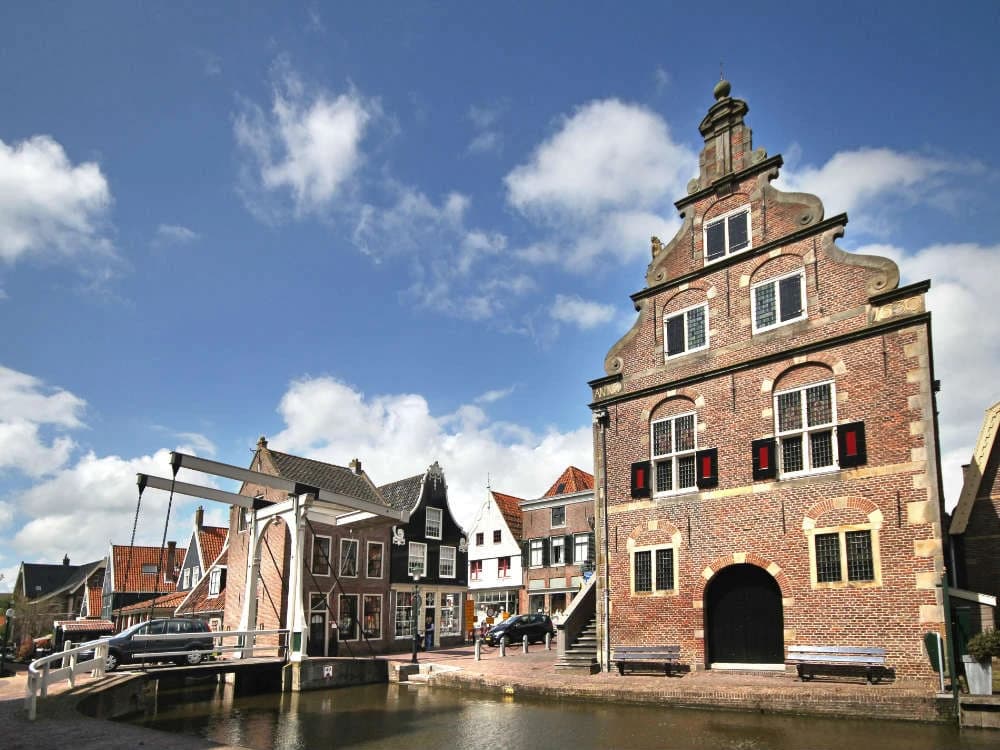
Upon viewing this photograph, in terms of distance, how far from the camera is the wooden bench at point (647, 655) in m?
17.5

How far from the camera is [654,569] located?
18.7 meters

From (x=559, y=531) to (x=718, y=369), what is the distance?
24.2 meters

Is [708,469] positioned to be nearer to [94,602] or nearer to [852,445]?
[852,445]

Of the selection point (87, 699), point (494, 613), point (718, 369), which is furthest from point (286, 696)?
point (494, 613)

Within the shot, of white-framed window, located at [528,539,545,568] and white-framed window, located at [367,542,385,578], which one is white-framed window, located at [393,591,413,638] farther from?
white-framed window, located at [528,539,545,568]

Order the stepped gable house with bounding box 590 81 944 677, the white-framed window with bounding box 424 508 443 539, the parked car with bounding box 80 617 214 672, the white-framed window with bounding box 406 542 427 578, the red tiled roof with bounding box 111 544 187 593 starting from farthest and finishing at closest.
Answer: the red tiled roof with bounding box 111 544 187 593, the white-framed window with bounding box 424 508 443 539, the white-framed window with bounding box 406 542 427 578, the parked car with bounding box 80 617 214 672, the stepped gable house with bounding box 590 81 944 677

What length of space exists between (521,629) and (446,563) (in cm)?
628

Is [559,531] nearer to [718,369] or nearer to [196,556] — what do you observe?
[196,556]

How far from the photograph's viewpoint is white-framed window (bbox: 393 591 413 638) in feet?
107

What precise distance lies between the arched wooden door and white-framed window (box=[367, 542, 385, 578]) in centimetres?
1823

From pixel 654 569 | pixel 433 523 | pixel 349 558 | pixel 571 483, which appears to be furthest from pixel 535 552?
pixel 654 569

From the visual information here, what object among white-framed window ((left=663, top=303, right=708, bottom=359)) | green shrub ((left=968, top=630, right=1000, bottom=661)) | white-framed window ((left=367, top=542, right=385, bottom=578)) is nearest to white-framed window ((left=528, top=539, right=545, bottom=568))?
white-framed window ((left=367, top=542, right=385, bottom=578))

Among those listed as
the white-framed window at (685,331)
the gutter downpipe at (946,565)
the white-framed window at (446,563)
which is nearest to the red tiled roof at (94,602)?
the white-framed window at (446,563)

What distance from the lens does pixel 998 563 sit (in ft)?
51.9
